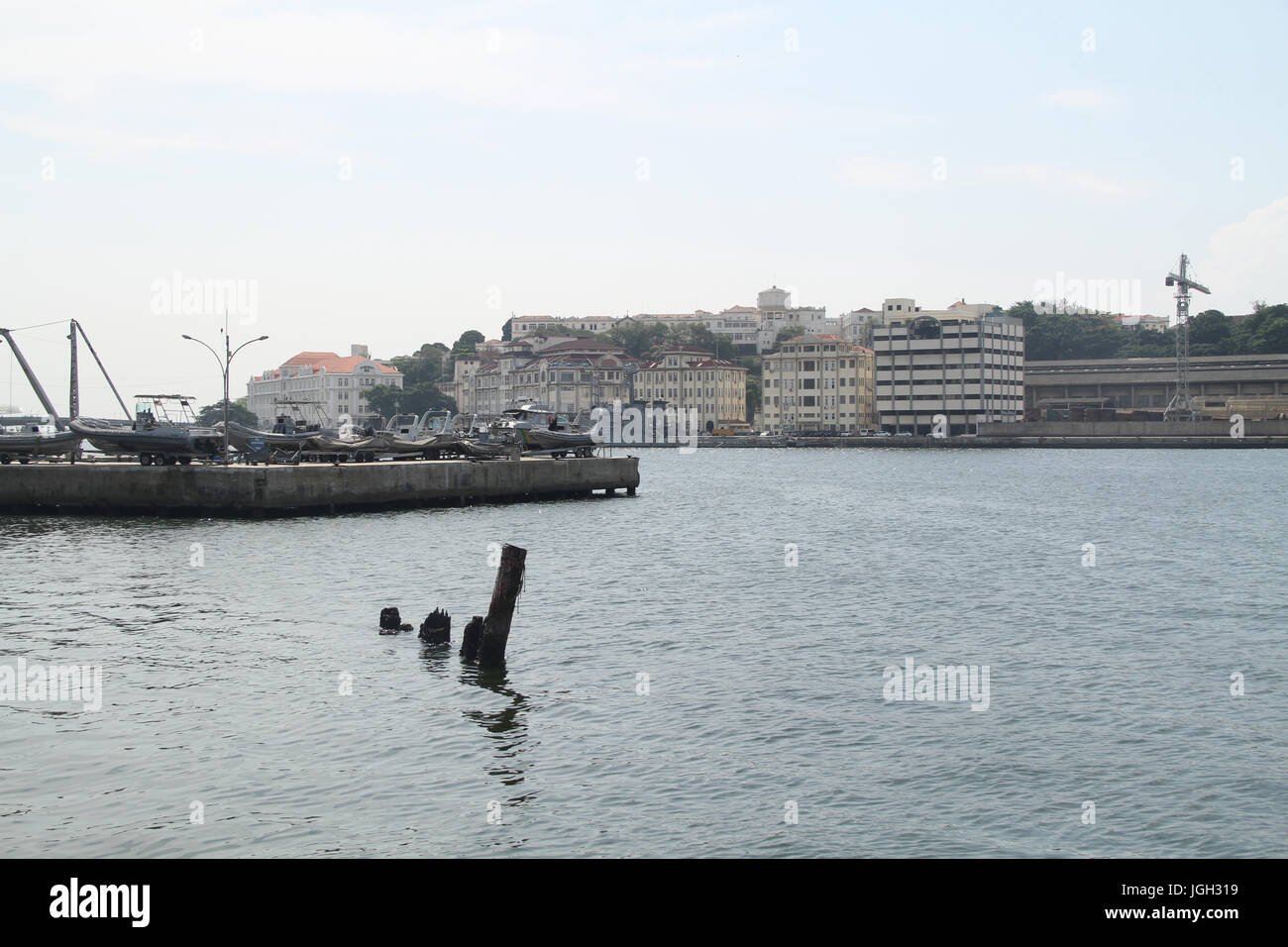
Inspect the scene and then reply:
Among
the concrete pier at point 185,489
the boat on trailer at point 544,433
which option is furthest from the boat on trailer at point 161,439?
the boat on trailer at point 544,433

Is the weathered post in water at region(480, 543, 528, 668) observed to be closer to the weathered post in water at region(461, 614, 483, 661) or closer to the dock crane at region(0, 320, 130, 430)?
the weathered post in water at region(461, 614, 483, 661)

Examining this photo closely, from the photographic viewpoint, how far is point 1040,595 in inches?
1388

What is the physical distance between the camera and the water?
14773 mm

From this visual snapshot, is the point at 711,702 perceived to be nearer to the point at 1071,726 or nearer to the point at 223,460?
the point at 1071,726

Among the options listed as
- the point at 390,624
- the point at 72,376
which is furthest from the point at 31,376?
the point at 390,624

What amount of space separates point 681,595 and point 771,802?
1920 centimetres

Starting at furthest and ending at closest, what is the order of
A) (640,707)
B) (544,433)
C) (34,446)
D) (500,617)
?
(544,433), (34,446), (500,617), (640,707)

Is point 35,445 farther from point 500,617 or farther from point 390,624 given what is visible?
point 500,617

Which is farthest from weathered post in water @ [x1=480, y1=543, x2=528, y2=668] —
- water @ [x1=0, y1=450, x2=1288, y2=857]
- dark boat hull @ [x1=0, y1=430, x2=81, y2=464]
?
dark boat hull @ [x1=0, y1=430, x2=81, y2=464]

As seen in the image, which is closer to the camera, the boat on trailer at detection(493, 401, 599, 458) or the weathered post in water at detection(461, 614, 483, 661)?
the weathered post in water at detection(461, 614, 483, 661)

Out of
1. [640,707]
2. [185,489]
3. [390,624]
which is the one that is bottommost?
[640,707]

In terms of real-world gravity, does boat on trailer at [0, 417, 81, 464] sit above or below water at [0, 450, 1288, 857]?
above

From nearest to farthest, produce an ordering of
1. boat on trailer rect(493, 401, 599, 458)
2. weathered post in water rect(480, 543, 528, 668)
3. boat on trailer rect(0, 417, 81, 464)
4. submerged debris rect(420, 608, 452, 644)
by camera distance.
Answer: weathered post in water rect(480, 543, 528, 668)
submerged debris rect(420, 608, 452, 644)
boat on trailer rect(0, 417, 81, 464)
boat on trailer rect(493, 401, 599, 458)

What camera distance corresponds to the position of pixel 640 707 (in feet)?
67.3
